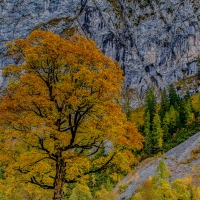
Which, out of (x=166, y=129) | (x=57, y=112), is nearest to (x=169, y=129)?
(x=166, y=129)

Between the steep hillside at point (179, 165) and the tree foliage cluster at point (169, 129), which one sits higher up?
the tree foliage cluster at point (169, 129)

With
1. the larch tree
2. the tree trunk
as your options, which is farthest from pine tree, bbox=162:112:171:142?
the tree trunk

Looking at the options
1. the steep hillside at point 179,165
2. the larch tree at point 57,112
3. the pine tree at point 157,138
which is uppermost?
the larch tree at point 57,112

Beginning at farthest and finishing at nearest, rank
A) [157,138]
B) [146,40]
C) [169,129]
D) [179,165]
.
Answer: [146,40] < [169,129] < [157,138] < [179,165]

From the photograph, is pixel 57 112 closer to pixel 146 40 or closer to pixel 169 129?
pixel 169 129

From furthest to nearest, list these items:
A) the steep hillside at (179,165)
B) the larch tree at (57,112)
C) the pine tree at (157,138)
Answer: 1. the pine tree at (157,138)
2. the steep hillside at (179,165)
3. the larch tree at (57,112)

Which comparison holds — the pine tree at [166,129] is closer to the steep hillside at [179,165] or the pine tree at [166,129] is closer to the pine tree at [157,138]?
the pine tree at [157,138]

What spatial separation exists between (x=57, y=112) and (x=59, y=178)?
355cm

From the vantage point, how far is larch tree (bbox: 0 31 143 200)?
13.5 m

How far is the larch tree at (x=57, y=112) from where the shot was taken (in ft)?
44.3

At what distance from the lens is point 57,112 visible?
45.7 feet

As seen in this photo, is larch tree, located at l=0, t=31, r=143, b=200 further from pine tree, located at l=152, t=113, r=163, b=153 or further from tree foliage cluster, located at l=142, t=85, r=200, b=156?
pine tree, located at l=152, t=113, r=163, b=153

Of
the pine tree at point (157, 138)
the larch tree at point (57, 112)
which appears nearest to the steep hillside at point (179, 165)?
the pine tree at point (157, 138)

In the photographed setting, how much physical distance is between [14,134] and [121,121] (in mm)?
5634
